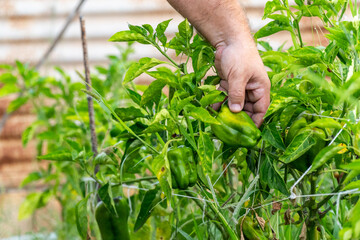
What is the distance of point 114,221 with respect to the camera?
91cm

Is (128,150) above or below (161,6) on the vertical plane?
below

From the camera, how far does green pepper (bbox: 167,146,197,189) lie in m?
0.67

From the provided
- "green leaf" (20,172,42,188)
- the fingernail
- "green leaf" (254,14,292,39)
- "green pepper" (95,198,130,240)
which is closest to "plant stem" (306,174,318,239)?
the fingernail

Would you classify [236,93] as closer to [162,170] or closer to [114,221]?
[162,170]

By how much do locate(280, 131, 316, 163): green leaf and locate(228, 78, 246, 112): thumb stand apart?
0.10 meters

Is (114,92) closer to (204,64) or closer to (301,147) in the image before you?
(204,64)

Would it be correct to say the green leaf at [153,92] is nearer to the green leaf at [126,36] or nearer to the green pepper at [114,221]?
the green leaf at [126,36]

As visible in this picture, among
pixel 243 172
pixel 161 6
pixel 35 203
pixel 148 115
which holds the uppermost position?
pixel 161 6

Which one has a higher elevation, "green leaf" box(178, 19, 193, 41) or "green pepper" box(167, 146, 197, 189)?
"green leaf" box(178, 19, 193, 41)

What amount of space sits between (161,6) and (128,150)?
7.62 ft

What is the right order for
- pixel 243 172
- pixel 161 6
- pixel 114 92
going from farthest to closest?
1. pixel 161 6
2. pixel 114 92
3. pixel 243 172

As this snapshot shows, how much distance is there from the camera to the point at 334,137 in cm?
64

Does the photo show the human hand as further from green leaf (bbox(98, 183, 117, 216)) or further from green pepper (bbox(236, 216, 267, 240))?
green leaf (bbox(98, 183, 117, 216))

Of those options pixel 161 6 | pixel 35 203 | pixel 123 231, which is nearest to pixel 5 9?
pixel 161 6
